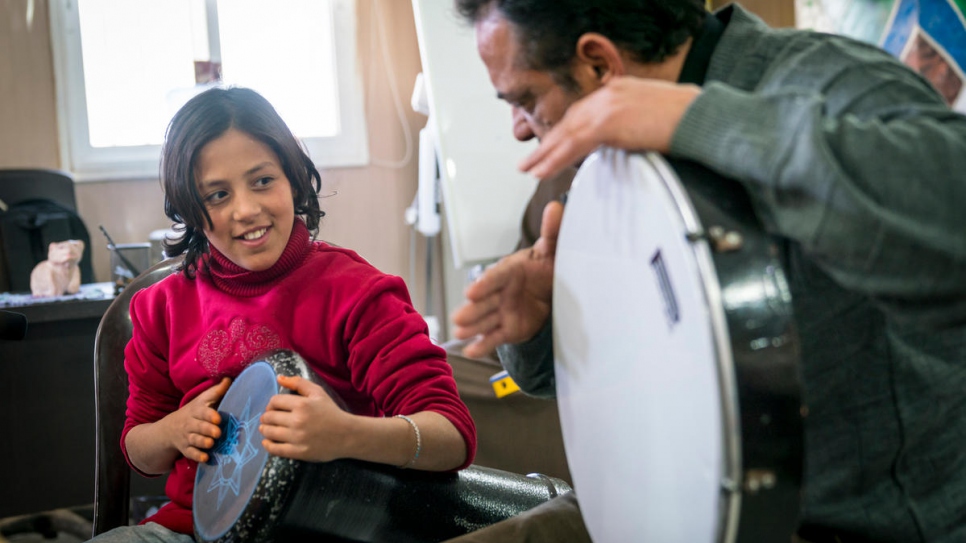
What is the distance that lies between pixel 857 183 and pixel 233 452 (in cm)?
82

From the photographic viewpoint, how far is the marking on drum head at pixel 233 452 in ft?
3.35

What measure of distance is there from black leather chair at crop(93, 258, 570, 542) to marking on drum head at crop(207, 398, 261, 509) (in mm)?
112

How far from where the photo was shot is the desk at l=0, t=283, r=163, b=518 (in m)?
2.35

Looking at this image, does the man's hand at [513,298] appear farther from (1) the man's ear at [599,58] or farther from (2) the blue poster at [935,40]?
(2) the blue poster at [935,40]

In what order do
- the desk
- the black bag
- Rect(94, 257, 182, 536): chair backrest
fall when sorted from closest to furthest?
Rect(94, 257, 182, 536): chair backrest → the desk → the black bag

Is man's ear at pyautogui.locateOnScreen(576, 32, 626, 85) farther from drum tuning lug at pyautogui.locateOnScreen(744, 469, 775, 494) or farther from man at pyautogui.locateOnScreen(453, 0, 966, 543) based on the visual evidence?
drum tuning lug at pyautogui.locateOnScreen(744, 469, 775, 494)

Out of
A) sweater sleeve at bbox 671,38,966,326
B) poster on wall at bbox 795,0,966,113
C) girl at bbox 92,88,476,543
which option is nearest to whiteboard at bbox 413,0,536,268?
poster on wall at bbox 795,0,966,113

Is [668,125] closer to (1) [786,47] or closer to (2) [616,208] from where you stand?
(2) [616,208]

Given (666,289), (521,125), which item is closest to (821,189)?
(666,289)

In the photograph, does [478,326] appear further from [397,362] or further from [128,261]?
[128,261]

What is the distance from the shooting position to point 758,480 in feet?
2.08

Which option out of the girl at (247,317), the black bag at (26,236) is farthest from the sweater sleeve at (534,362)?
the black bag at (26,236)

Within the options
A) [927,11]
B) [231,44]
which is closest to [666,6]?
[927,11]

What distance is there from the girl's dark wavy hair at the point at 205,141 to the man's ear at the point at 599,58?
1.99 ft
